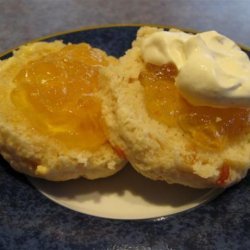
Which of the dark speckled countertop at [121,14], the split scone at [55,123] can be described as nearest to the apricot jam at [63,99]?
the split scone at [55,123]

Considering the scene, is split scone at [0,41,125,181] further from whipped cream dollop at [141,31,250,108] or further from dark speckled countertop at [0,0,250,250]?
whipped cream dollop at [141,31,250,108]

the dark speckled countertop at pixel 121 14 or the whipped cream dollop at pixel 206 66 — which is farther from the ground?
the whipped cream dollop at pixel 206 66

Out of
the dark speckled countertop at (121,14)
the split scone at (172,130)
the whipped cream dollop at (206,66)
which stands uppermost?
the whipped cream dollop at (206,66)


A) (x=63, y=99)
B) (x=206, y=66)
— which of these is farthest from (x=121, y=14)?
(x=206, y=66)

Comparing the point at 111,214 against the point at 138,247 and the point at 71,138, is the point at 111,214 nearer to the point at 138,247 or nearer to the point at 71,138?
the point at 138,247

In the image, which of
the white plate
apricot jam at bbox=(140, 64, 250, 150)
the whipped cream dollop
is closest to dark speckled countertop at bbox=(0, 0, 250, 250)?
the white plate

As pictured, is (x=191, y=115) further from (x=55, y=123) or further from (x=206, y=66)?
(x=55, y=123)

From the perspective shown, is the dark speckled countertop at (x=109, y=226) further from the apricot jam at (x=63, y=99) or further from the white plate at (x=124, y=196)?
the apricot jam at (x=63, y=99)
